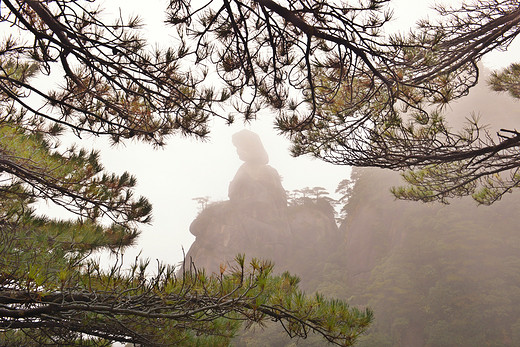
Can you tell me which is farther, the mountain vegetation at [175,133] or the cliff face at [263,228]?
the cliff face at [263,228]

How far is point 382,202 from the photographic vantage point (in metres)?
19.0

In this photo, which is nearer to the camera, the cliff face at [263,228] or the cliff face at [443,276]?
the cliff face at [443,276]

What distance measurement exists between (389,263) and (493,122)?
11.4m

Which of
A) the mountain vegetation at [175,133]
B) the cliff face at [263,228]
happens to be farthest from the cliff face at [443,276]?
the mountain vegetation at [175,133]

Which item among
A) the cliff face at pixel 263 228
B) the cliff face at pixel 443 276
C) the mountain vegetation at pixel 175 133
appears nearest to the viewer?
the mountain vegetation at pixel 175 133

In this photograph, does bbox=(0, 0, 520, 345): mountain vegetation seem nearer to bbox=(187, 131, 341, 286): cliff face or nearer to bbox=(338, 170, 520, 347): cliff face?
bbox=(338, 170, 520, 347): cliff face

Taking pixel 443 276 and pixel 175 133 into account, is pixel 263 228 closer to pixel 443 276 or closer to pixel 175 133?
pixel 443 276

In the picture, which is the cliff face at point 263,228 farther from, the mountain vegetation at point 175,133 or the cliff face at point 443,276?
the mountain vegetation at point 175,133

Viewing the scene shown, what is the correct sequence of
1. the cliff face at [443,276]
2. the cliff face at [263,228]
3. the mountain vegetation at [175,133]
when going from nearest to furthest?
the mountain vegetation at [175,133] → the cliff face at [443,276] → the cliff face at [263,228]

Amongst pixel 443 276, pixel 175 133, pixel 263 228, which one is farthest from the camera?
pixel 263 228

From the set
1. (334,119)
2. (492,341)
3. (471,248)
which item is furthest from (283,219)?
(334,119)

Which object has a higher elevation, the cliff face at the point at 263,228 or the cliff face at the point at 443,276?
the cliff face at the point at 263,228

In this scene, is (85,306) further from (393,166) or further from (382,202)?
(382,202)

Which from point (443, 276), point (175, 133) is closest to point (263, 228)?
point (443, 276)
